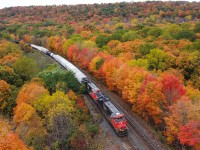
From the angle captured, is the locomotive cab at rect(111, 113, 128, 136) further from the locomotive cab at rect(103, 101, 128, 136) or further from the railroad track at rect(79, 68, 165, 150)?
the railroad track at rect(79, 68, 165, 150)

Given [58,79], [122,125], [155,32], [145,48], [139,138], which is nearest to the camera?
[122,125]

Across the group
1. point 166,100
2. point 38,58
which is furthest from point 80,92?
point 38,58

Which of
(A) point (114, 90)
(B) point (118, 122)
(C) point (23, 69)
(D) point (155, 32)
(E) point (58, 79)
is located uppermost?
(D) point (155, 32)

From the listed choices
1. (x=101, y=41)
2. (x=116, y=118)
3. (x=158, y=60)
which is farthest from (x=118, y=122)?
(x=101, y=41)

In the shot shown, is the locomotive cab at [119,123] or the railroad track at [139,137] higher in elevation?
the locomotive cab at [119,123]

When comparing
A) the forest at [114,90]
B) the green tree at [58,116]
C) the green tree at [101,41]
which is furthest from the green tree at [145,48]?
the green tree at [58,116]

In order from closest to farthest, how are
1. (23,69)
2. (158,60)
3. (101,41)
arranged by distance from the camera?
(23,69) < (158,60) < (101,41)

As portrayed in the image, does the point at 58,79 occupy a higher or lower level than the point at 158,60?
higher

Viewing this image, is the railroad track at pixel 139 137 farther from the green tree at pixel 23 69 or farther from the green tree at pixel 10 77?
the green tree at pixel 23 69

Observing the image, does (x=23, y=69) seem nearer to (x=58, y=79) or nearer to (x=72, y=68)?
(x=58, y=79)

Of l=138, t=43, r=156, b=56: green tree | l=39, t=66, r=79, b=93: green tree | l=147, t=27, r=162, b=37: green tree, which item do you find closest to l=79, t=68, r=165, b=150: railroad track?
l=39, t=66, r=79, b=93: green tree

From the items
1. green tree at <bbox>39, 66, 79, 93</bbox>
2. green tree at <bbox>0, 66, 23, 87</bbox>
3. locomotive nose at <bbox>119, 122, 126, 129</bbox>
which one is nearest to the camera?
locomotive nose at <bbox>119, 122, 126, 129</bbox>

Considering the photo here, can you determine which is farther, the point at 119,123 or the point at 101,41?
the point at 101,41
